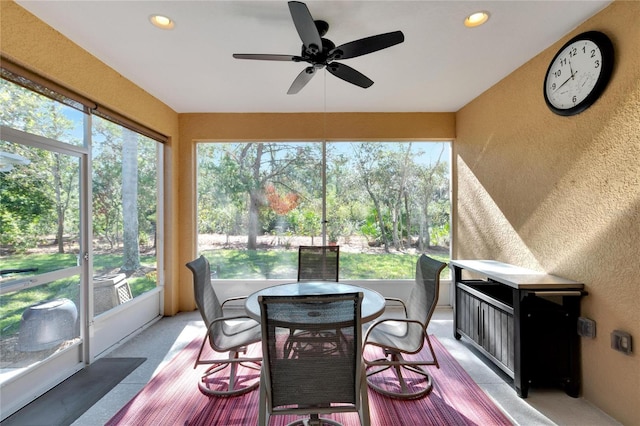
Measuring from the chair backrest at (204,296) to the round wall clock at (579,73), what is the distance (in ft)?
10.1

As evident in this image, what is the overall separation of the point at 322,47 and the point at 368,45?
0.30 metres

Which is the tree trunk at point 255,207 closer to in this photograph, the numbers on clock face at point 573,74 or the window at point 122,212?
the window at point 122,212

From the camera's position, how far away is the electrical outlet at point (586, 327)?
2.01m

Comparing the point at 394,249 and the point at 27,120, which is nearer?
the point at 27,120

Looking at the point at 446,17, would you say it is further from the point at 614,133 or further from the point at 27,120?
the point at 27,120

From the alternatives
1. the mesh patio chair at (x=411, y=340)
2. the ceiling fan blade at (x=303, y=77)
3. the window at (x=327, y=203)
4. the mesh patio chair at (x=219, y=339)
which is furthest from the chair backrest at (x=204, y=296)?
the window at (x=327, y=203)

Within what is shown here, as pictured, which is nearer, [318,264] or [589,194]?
[589,194]

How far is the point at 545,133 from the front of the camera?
2467 millimetres

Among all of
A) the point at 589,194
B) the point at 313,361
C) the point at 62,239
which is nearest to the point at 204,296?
the point at 313,361

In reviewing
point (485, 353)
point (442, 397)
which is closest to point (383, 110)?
point (485, 353)

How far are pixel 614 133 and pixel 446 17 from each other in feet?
4.53

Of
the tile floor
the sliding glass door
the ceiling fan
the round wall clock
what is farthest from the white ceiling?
the tile floor

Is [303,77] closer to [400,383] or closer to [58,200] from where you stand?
[58,200]

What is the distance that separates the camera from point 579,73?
2.12 m
